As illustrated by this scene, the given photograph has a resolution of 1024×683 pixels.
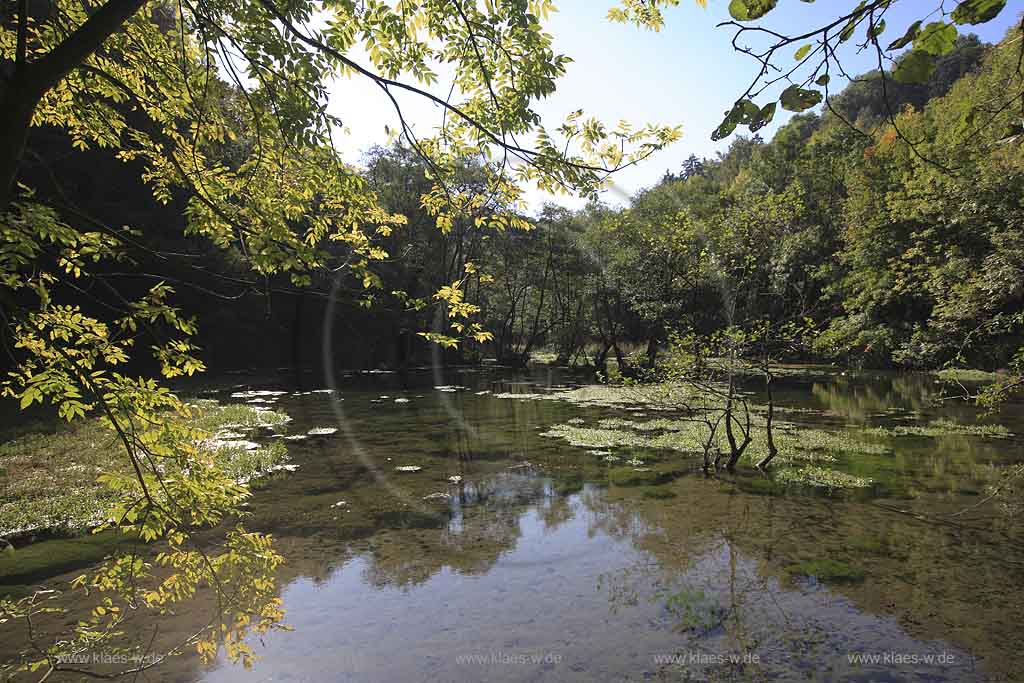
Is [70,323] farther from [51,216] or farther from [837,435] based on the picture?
[837,435]

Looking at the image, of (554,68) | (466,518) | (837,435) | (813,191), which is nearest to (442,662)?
(466,518)

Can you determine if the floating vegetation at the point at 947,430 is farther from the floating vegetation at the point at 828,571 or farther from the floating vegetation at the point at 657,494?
the floating vegetation at the point at 828,571

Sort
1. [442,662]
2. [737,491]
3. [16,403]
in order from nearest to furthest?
[442,662], [737,491], [16,403]

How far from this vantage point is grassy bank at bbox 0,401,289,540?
832 centimetres

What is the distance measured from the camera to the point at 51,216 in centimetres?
326

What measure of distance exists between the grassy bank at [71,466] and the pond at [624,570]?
0.73 metres

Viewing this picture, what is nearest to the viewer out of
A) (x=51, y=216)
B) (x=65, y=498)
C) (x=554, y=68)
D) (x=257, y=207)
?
(x=51, y=216)

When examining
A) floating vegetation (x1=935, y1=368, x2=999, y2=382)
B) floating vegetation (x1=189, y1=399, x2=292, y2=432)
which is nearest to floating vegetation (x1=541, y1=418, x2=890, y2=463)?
floating vegetation (x1=189, y1=399, x2=292, y2=432)

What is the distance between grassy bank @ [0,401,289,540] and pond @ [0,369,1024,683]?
Result: 729 mm

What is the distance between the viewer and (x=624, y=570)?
729 cm

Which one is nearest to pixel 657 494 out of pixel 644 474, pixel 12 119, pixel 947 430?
pixel 644 474

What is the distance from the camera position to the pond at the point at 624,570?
5.23 meters

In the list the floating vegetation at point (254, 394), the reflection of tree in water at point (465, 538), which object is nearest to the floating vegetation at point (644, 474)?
the reflection of tree in water at point (465, 538)

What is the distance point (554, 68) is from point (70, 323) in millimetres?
3567
